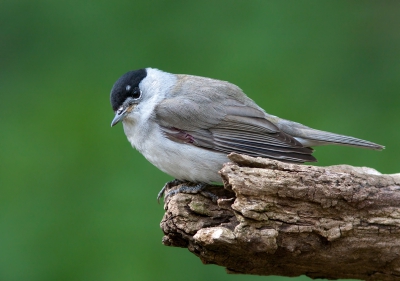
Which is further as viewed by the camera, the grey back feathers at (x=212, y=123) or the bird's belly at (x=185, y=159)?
the grey back feathers at (x=212, y=123)

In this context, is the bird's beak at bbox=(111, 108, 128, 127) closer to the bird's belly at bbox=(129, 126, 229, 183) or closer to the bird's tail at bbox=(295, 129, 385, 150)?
the bird's belly at bbox=(129, 126, 229, 183)

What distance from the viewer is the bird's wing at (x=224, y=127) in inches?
244

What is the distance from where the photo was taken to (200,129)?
252 inches

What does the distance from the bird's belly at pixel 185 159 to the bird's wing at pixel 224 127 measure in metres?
0.08

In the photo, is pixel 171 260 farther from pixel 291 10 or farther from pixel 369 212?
pixel 291 10

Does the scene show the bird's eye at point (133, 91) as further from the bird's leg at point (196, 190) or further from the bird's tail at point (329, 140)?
the bird's tail at point (329, 140)

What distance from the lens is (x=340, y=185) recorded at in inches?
198

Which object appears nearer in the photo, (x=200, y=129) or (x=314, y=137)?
(x=200, y=129)

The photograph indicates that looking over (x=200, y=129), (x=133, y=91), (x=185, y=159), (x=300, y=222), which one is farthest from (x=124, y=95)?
(x=300, y=222)

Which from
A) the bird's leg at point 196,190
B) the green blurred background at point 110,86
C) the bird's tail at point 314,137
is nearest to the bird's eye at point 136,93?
the bird's leg at point 196,190

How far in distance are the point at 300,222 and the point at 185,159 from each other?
4.98 feet

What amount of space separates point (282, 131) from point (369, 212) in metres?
1.60

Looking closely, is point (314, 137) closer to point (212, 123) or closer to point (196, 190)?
point (212, 123)

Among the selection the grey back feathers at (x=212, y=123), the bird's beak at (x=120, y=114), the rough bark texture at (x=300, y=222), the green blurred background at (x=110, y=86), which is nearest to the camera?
the rough bark texture at (x=300, y=222)
